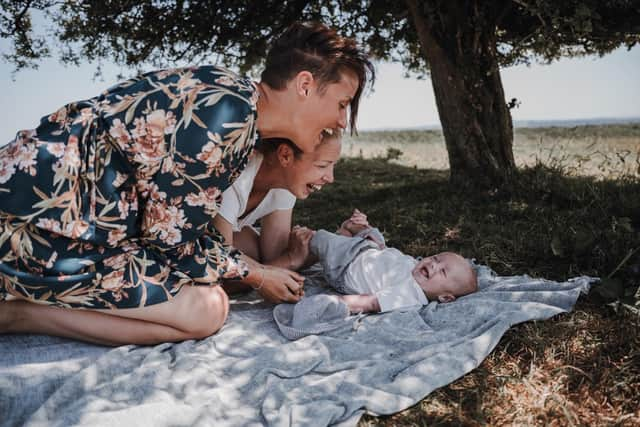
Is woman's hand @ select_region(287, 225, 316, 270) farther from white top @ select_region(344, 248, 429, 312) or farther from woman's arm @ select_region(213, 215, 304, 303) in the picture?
woman's arm @ select_region(213, 215, 304, 303)

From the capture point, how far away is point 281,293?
2762mm

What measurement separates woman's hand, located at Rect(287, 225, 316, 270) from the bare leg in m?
1.04

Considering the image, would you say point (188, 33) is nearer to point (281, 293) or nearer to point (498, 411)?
point (281, 293)

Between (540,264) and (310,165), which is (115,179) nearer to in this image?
(310,165)

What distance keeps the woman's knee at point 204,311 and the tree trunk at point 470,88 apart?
3.71 m

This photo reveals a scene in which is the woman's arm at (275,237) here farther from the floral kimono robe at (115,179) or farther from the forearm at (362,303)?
the floral kimono robe at (115,179)

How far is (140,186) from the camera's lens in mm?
2117

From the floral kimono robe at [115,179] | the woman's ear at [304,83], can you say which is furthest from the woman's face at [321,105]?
the floral kimono robe at [115,179]

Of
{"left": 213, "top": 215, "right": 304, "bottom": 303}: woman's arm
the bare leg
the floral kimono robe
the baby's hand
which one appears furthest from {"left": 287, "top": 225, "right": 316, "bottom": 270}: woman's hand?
the floral kimono robe

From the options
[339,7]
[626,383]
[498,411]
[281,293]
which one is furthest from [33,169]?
[339,7]

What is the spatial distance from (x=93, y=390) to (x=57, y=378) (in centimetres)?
19

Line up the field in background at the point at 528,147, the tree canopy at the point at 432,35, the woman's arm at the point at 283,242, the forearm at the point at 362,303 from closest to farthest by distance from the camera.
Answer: the forearm at the point at 362,303, the woman's arm at the point at 283,242, the tree canopy at the point at 432,35, the field in background at the point at 528,147

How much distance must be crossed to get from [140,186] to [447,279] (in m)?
1.79

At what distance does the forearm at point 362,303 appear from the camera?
2.81 m
